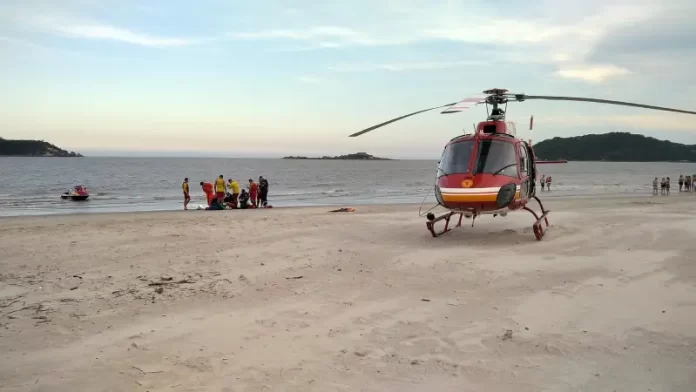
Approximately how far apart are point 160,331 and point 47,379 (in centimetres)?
110

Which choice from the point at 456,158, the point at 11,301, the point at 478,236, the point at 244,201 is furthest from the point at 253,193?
the point at 11,301

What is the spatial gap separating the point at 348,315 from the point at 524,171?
648 cm

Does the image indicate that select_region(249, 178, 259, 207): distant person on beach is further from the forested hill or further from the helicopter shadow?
the forested hill

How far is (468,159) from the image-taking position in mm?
9484

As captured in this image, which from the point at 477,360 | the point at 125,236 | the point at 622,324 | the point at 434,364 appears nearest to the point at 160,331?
the point at 434,364

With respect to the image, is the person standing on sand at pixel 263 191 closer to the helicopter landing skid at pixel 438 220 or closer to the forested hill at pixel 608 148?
the helicopter landing skid at pixel 438 220

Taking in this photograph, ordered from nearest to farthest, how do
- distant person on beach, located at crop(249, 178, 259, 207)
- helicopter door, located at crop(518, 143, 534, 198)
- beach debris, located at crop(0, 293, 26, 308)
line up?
beach debris, located at crop(0, 293, 26, 308), helicopter door, located at crop(518, 143, 534, 198), distant person on beach, located at crop(249, 178, 259, 207)

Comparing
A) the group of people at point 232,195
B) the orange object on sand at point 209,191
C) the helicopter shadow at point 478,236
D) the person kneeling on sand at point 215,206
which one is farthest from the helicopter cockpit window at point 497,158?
the orange object on sand at point 209,191

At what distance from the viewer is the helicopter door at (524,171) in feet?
32.7

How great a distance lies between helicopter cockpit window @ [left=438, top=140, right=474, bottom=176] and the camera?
9496 mm

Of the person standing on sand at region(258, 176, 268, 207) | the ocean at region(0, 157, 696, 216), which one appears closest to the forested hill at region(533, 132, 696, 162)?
the ocean at region(0, 157, 696, 216)

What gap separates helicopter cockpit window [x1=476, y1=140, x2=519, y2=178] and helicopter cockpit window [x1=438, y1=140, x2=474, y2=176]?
0.21m

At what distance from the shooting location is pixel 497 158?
31.1ft

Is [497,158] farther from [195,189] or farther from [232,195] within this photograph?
[195,189]
